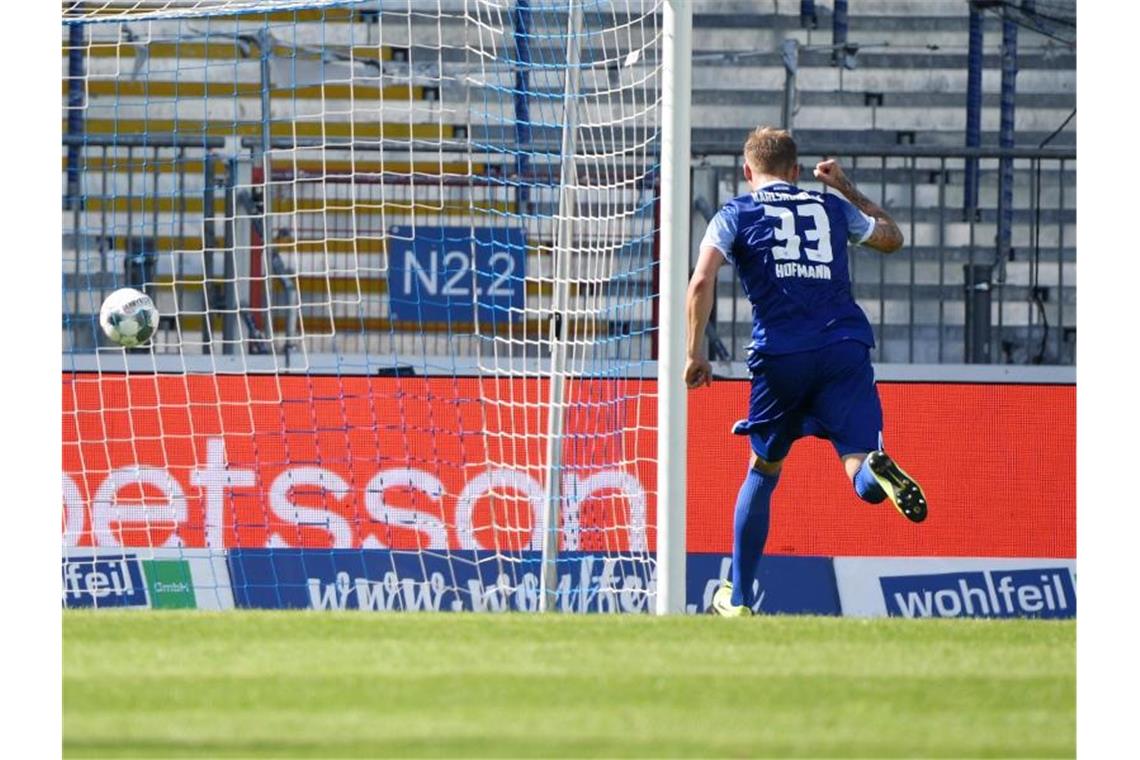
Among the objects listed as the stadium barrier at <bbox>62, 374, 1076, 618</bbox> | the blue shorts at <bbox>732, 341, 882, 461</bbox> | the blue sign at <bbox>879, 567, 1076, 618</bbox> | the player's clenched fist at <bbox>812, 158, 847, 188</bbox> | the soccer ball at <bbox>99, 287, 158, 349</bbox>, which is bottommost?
the blue sign at <bbox>879, 567, 1076, 618</bbox>

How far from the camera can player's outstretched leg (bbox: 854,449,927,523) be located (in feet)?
23.1

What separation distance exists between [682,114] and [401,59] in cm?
841

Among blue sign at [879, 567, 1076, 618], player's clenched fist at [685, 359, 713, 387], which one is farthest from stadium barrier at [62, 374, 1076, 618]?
player's clenched fist at [685, 359, 713, 387]

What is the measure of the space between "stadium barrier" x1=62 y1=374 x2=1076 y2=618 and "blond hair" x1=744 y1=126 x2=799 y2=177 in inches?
119

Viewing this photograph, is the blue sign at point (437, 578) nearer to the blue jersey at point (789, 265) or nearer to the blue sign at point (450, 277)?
the blue sign at point (450, 277)

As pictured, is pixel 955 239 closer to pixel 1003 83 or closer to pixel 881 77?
pixel 1003 83

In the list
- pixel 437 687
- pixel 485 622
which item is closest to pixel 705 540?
pixel 485 622

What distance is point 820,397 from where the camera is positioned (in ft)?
24.3

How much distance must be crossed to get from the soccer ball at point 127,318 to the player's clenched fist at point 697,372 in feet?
9.58

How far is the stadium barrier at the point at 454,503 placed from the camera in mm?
10359

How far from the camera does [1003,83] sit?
13328 millimetres

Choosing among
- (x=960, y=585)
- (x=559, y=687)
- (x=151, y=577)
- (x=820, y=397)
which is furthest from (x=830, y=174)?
(x=151, y=577)

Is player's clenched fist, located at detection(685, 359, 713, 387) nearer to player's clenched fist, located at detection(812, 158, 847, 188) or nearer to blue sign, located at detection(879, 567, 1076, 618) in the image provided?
player's clenched fist, located at detection(812, 158, 847, 188)

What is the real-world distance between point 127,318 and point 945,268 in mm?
6010
